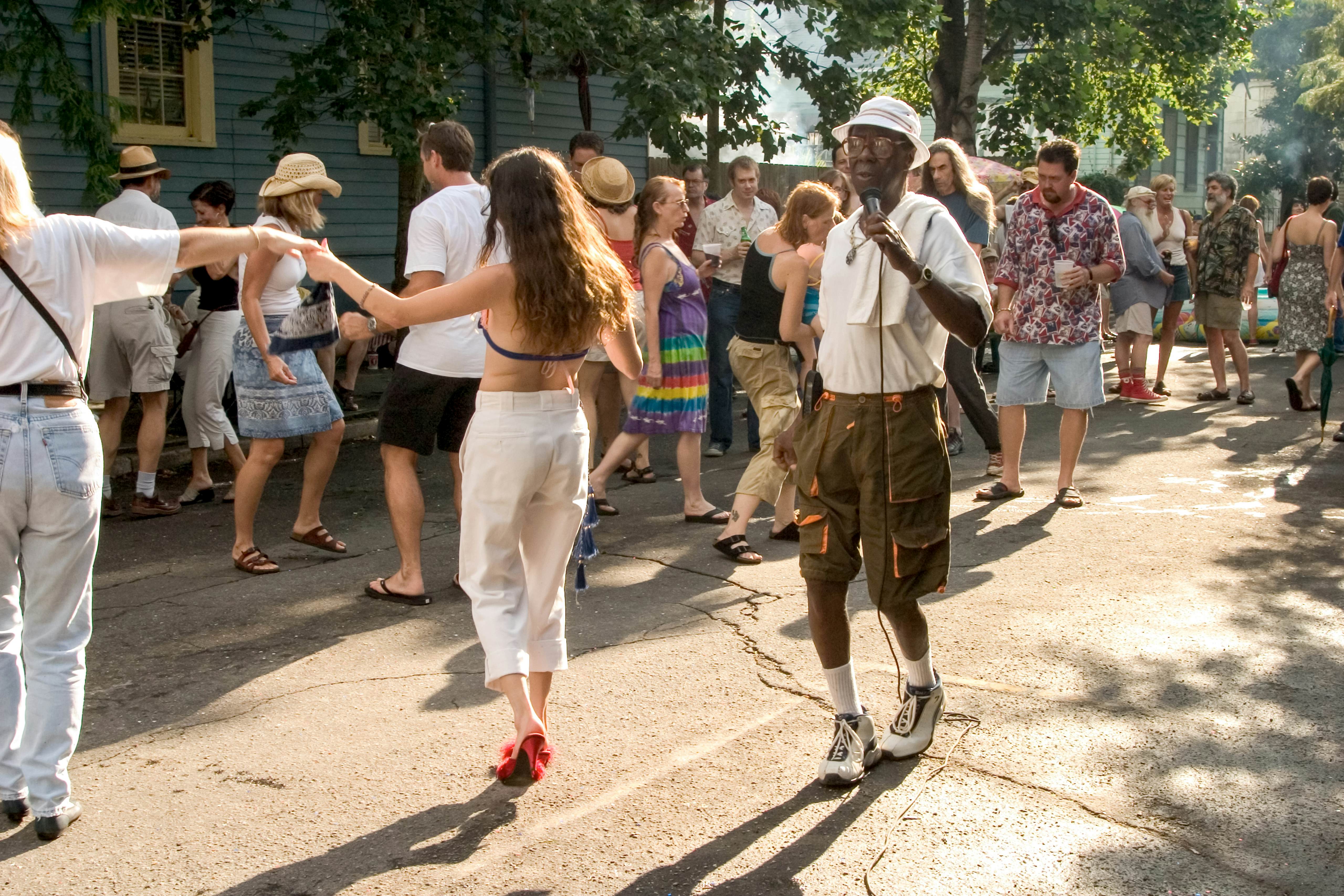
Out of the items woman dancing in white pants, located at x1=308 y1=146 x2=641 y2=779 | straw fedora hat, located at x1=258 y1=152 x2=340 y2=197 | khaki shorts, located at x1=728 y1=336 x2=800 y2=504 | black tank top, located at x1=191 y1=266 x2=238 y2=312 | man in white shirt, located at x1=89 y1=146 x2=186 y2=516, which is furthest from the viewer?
black tank top, located at x1=191 y1=266 x2=238 y2=312

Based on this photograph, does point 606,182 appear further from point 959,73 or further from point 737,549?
point 959,73

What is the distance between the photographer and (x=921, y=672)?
4297 mm

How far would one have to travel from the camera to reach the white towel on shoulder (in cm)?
402

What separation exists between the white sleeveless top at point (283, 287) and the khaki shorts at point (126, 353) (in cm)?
163

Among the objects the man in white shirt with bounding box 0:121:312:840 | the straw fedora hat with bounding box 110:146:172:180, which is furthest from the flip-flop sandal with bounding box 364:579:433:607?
the straw fedora hat with bounding box 110:146:172:180

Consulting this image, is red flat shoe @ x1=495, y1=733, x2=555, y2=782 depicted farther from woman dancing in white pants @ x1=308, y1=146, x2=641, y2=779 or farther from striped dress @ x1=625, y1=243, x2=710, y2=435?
striped dress @ x1=625, y1=243, x2=710, y2=435

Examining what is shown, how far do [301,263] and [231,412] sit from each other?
3857mm

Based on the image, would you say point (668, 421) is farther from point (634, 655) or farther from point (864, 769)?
point (864, 769)

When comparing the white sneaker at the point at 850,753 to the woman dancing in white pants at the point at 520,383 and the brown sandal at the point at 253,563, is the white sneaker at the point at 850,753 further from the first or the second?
the brown sandal at the point at 253,563

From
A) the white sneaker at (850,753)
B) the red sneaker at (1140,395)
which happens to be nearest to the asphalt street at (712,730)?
the white sneaker at (850,753)

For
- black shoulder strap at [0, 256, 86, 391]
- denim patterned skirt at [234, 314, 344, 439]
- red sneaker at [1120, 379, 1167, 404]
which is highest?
black shoulder strap at [0, 256, 86, 391]

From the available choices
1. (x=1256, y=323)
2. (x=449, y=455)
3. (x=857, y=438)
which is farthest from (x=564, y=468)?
(x=1256, y=323)

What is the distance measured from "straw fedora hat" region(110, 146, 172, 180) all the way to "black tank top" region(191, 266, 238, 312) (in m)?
0.74

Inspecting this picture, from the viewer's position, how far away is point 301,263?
692 cm
